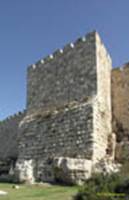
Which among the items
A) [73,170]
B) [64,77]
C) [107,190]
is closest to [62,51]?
[64,77]

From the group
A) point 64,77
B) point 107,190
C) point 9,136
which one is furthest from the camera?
point 9,136

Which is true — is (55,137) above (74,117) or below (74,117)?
below

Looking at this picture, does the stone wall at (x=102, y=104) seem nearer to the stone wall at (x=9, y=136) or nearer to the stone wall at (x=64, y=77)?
the stone wall at (x=64, y=77)

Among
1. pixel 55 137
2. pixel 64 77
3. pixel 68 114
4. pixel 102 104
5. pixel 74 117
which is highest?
pixel 64 77

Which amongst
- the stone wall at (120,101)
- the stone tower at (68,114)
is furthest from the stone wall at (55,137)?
the stone wall at (120,101)

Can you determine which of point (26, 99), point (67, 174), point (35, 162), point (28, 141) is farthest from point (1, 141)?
point (67, 174)

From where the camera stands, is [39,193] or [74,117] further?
[74,117]

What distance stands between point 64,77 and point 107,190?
10068 mm

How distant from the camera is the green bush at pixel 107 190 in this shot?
10.3 meters

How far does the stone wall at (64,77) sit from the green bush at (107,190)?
7497 millimetres

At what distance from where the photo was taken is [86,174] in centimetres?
1583

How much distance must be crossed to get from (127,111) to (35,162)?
16.9 feet

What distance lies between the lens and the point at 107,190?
11133 mm

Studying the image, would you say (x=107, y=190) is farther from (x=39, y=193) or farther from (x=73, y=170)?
(x=73, y=170)
